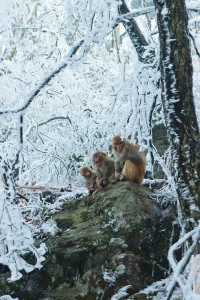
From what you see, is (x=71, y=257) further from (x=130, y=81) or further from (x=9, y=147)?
(x=130, y=81)

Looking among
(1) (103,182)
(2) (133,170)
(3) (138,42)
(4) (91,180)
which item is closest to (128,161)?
(2) (133,170)

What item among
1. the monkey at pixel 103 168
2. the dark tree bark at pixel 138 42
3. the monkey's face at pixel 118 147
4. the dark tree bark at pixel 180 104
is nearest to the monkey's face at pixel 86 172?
the monkey at pixel 103 168

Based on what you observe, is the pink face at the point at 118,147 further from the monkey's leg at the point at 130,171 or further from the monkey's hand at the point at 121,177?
the monkey's hand at the point at 121,177

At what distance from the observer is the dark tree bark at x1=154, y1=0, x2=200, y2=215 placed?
4840 mm

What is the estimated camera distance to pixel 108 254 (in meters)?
5.89

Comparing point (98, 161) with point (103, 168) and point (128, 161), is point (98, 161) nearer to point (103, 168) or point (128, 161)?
point (103, 168)

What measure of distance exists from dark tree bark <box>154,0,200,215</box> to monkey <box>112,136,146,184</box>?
87.1 inches

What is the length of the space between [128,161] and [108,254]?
1.61 meters

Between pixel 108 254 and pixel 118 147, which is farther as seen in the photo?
pixel 118 147

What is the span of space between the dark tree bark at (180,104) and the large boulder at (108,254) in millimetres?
1172

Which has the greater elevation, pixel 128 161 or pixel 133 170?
pixel 128 161

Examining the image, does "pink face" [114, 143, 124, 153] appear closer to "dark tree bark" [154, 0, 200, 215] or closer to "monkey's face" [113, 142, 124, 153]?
"monkey's face" [113, 142, 124, 153]

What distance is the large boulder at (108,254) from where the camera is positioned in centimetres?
566

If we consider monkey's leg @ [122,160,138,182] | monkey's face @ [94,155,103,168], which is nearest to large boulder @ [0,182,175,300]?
monkey's leg @ [122,160,138,182]
